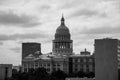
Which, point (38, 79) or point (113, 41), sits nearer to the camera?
point (113, 41)

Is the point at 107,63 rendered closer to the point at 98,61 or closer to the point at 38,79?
the point at 98,61

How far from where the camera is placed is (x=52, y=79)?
603 feet

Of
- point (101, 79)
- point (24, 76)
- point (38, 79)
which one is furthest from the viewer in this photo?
point (24, 76)

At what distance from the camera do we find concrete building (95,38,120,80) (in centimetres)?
14700

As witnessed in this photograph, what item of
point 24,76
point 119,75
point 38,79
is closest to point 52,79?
point 38,79

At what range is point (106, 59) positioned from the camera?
147 meters

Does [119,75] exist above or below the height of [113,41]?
below

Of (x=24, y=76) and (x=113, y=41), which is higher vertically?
(x=113, y=41)

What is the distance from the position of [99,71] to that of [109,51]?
749cm

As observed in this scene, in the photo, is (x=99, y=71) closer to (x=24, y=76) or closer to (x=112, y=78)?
(x=112, y=78)

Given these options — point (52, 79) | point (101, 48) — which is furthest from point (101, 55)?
point (52, 79)

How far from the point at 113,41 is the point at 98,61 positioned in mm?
8399

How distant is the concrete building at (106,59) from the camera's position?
14700 centimetres

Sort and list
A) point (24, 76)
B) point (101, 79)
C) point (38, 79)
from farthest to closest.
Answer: point (24, 76) → point (38, 79) → point (101, 79)
